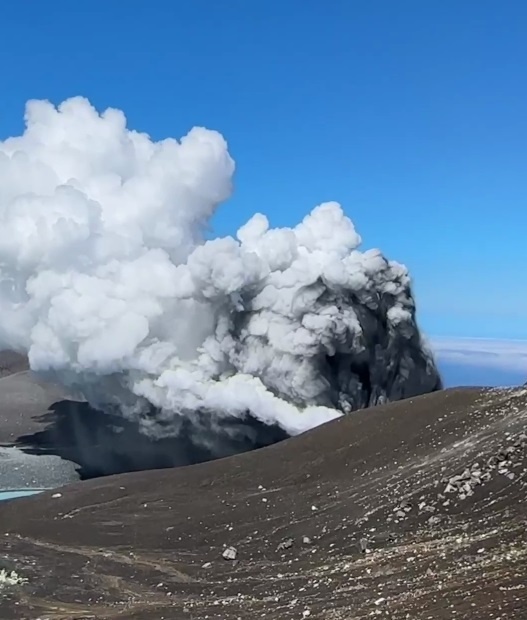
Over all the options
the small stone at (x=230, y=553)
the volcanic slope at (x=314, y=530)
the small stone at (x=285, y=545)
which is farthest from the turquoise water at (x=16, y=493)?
the small stone at (x=285, y=545)

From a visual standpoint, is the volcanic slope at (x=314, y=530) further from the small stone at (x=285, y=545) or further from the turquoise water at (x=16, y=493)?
the turquoise water at (x=16, y=493)

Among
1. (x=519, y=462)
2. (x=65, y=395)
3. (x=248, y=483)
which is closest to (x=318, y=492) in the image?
(x=248, y=483)

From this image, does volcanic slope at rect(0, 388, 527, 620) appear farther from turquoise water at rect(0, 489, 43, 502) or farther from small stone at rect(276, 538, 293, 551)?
turquoise water at rect(0, 489, 43, 502)

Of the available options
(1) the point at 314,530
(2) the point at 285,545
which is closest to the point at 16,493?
(1) the point at 314,530

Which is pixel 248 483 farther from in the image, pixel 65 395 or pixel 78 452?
pixel 65 395

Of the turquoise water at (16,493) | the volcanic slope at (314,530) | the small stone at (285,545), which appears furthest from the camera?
the turquoise water at (16,493)

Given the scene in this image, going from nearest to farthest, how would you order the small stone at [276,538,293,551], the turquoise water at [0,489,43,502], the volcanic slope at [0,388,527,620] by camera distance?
the volcanic slope at [0,388,527,620]
the small stone at [276,538,293,551]
the turquoise water at [0,489,43,502]

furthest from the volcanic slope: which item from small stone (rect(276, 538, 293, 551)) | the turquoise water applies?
the turquoise water

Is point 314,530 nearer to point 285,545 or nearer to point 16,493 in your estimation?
point 285,545
